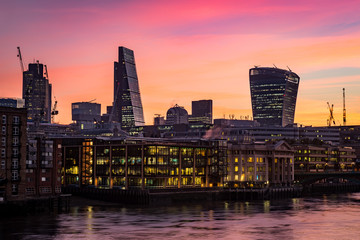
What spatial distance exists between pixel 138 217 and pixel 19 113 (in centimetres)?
3857

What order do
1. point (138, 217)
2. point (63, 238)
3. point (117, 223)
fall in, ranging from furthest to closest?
point (138, 217) → point (117, 223) → point (63, 238)

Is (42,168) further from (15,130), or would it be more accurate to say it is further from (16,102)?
(16,102)

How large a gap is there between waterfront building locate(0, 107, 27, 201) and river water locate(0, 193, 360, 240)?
8.55 m

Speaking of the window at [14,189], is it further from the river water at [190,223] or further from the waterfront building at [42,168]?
the river water at [190,223]

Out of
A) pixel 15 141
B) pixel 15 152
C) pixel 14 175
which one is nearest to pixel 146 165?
pixel 15 152

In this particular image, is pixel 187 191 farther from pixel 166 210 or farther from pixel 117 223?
pixel 117 223

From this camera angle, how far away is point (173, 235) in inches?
4343

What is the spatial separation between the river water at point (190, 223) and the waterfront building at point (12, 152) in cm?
855

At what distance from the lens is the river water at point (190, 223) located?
111 m

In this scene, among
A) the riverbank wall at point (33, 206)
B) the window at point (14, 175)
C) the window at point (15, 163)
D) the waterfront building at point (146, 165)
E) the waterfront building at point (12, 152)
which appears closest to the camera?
the riverbank wall at point (33, 206)

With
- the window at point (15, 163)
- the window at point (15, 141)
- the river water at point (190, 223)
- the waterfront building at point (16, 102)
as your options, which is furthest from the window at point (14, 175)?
the waterfront building at point (16, 102)

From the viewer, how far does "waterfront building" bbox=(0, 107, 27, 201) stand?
139 metres

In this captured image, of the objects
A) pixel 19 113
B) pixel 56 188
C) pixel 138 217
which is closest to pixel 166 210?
pixel 138 217

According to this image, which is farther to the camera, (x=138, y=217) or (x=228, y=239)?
(x=138, y=217)
